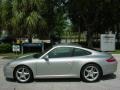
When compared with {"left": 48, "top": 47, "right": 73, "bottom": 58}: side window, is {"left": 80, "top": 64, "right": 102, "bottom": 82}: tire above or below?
below

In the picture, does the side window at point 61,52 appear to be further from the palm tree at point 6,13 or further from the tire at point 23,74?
the palm tree at point 6,13

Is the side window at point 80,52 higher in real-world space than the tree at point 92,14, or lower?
lower

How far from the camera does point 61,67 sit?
10.6 meters

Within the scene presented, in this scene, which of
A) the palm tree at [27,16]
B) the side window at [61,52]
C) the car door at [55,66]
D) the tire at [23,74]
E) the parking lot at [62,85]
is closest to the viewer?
the parking lot at [62,85]

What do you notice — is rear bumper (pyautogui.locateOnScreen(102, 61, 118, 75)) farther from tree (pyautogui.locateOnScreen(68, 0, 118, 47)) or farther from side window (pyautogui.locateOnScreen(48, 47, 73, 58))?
tree (pyautogui.locateOnScreen(68, 0, 118, 47))

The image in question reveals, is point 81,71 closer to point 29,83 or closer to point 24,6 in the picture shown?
point 29,83

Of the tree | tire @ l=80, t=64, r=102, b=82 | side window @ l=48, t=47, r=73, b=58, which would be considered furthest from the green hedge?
tire @ l=80, t=64, r=102, b=82

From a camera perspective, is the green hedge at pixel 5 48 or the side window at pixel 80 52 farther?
the green hedge at pixel 5 48

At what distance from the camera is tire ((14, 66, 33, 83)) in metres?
10.7

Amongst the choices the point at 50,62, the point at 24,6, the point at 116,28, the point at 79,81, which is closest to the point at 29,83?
the point at 50,62

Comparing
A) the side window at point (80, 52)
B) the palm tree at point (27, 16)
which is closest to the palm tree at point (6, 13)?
the palm tree at point (27, 16)

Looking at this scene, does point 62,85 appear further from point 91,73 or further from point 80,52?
point 80,52

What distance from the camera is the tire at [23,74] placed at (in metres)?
10.7

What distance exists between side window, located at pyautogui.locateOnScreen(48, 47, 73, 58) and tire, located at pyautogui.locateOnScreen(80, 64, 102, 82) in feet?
2.49
